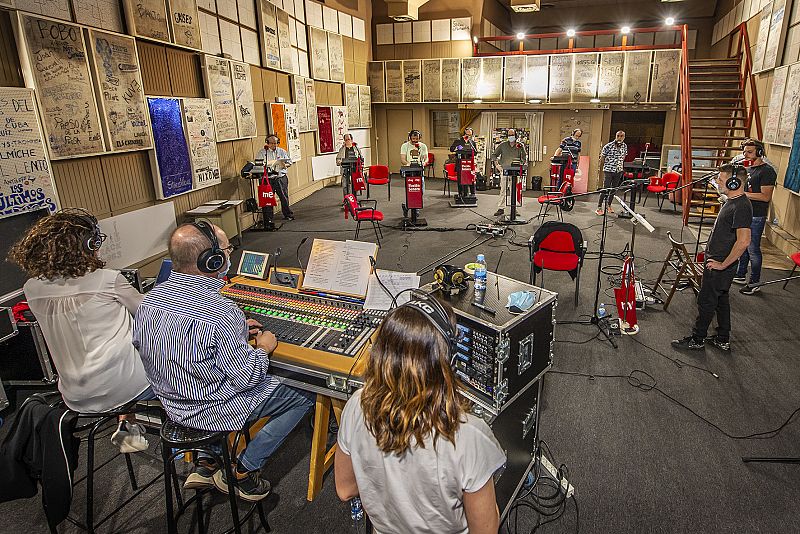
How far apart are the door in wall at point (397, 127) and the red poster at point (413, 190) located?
6531 mm

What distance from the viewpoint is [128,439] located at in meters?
2.87

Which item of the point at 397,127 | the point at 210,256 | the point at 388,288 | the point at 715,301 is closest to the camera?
the point at 210,256

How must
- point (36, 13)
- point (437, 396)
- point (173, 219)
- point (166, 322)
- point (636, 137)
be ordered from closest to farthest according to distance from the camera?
point (437, 396) < point (166, 322) < point (36, 13) < point (173, 219) < point (636, 137)

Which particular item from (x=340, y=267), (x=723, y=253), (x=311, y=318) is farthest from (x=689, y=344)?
(x=311, y=318)

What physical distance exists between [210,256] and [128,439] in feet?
4.68

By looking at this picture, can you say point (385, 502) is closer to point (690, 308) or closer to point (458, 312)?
point (458, 312)

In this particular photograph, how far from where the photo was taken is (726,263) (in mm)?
3963

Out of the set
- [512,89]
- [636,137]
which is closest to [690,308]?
[512,89]

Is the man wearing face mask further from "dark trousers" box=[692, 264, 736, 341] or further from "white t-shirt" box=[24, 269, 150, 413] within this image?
"white t-shirt" box=[24, 269, 150, 413]

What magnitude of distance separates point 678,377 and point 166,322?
381 centimetres

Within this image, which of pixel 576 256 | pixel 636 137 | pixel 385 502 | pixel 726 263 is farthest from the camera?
pixel 636 137

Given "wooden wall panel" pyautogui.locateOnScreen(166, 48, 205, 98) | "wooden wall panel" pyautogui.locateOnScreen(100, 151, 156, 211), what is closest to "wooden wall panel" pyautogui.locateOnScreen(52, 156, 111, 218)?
"wooden wall panel" pyautogui.locateOnScreen(100, 151, 156, 211)

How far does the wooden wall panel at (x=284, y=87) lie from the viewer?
34.0ft

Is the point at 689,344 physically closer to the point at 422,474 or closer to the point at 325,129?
the point at 422,474
